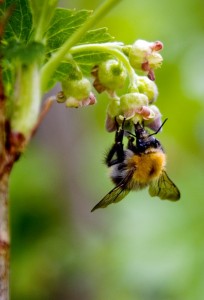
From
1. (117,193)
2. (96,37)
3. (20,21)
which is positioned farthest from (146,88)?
(117,193)

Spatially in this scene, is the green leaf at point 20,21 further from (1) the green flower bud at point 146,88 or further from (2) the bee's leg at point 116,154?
(2) the bee's leg at point 116,154

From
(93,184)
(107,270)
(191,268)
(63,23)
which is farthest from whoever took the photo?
(93,184)

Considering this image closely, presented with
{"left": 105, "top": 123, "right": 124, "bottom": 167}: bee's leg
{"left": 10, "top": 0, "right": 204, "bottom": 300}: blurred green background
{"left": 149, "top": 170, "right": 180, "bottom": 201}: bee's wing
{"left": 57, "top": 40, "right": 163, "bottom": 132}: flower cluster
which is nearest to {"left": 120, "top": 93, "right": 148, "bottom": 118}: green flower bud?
{"left": 57, "top": 40, "right": 163, "bottom": 132}: flower cluster

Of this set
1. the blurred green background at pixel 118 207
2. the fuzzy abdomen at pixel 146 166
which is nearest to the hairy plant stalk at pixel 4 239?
the fuzzy abdomen at pixel 146 166

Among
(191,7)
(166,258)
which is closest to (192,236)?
(166,258)

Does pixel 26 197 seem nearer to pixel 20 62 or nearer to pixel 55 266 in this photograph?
pixel 55 266

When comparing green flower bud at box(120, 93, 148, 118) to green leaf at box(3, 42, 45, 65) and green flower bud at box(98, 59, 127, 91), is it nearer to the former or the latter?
green flower bud at box(98, 59, 127, 91)

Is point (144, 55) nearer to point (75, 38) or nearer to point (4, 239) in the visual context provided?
point (75, 38)

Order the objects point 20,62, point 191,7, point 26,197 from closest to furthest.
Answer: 1. point 20,62
2. point 26,197
3. point 191,7
